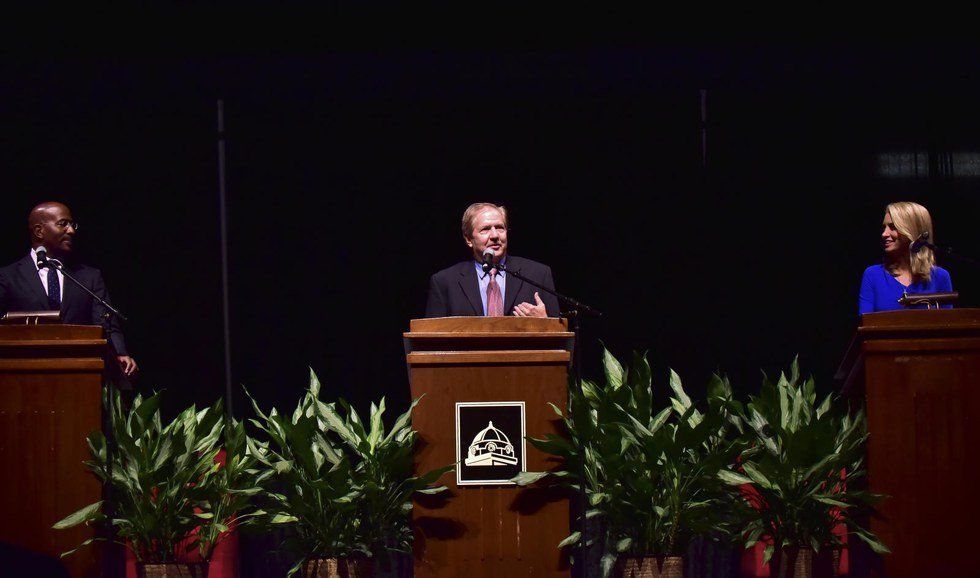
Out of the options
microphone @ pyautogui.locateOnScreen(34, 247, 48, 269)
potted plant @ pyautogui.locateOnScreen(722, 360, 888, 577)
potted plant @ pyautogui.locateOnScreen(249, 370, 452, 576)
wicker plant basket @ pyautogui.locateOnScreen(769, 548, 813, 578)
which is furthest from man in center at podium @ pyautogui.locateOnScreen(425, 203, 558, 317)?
microphone @ pyautogui.locateOnScreen(34, 247, 48, 269)

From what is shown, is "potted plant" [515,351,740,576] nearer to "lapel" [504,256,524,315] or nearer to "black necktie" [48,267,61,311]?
"lapel" [504,256,524,315]

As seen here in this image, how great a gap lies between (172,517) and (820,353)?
11.8 feet

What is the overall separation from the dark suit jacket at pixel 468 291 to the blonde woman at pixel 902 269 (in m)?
1.26

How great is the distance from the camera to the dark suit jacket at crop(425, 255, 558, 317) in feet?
14.9

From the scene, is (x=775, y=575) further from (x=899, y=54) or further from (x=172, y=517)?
(x=899, y=54)

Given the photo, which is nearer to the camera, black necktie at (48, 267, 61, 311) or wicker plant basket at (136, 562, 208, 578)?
wicker plant basket at (136, 562, 208, 578)

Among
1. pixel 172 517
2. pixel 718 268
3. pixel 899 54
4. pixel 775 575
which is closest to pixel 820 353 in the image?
pixel 718 268

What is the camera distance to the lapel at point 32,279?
5.13 metres

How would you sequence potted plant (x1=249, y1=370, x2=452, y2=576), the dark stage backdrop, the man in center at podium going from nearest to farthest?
potted plant (x1=249, y1=370, x2=452, y2=576)
the man in center at podium
the dark stage backdrop

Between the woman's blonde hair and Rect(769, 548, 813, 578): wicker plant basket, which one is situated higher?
the woman's blonde hair

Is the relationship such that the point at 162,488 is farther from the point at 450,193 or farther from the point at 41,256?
the point at 450,193

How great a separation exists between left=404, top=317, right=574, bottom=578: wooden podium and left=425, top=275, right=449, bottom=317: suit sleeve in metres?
A: 1.00

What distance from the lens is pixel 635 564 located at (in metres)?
3.54

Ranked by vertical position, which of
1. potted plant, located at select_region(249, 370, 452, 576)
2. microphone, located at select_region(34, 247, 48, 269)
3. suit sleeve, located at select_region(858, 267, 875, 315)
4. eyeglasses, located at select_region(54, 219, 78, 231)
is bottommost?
potted plant, located at select_region(249, 370, 452, 576)
